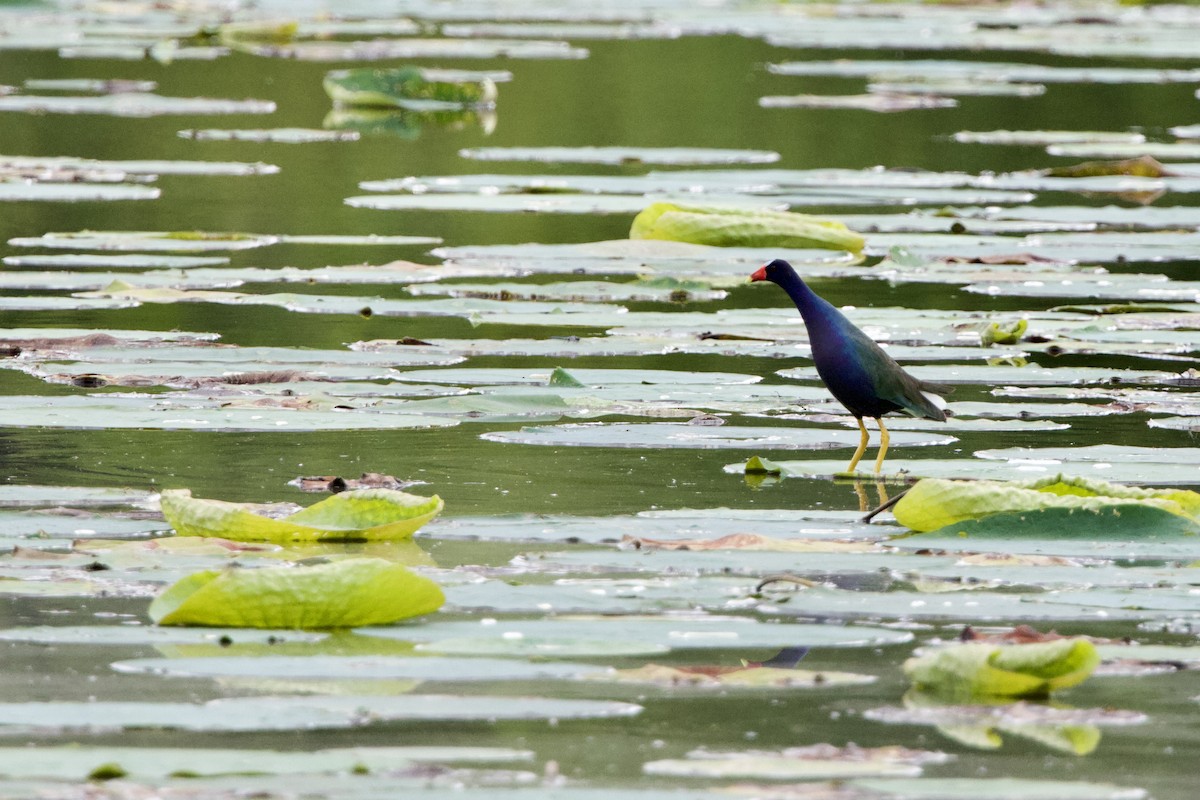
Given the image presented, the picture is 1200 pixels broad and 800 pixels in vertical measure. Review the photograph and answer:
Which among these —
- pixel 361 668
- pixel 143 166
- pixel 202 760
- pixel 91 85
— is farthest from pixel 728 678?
pixel 91 85

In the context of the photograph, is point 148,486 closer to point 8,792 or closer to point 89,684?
point 89,684

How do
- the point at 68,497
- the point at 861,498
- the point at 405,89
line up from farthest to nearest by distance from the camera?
the point at 405,89 → the point at 861,498 → the point at 68,497

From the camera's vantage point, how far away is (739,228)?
8.13 metres

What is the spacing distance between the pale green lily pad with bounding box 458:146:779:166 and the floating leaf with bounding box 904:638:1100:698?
8.34m

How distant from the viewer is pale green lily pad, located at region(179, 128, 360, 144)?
12.0 metres

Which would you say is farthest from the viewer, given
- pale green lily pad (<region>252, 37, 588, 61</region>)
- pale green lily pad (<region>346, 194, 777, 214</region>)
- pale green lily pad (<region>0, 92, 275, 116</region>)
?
pale green lily pad (<region>252, 37, 588, 61</region>)

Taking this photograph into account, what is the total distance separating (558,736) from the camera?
2908 mm

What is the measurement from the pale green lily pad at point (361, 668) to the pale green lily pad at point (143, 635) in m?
0.10

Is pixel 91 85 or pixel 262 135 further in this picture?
pixel 91 85

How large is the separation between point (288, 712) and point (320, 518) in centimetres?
110

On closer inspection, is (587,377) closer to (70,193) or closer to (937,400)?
(937,400)

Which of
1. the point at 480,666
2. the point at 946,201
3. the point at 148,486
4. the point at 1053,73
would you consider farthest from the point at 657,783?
the point at 1053,73

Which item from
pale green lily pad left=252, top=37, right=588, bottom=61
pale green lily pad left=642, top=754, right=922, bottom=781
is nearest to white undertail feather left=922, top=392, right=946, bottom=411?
pale green lily pad left=642, top=754, right=922, bottom=781

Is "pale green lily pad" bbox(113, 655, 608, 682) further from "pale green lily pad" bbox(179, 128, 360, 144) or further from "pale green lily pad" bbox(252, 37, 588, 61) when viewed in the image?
"pale green lily pad" bbox(252, 37, 588, 61)
